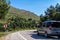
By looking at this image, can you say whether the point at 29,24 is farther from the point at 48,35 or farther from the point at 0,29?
the point at 48,35

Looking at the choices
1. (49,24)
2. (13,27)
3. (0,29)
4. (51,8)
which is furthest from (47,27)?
(51,8)

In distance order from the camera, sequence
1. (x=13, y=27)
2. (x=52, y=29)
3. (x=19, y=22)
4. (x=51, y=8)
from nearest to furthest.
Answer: (x=52, y=29) → (x=13, y=27) → (x=19, y=22) → (x=51, y=8)

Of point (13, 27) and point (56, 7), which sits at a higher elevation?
point (56, 7)

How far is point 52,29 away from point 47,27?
0.93m

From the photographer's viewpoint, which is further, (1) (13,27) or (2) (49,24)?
(1) (13,27)

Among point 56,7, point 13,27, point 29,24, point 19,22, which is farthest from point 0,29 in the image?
point 56,7

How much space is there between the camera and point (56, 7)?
7881 centimetres

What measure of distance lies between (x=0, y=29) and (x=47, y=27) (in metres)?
31.1

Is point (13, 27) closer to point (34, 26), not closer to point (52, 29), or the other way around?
point (34, 26)

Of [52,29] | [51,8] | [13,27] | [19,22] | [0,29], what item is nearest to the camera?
[52,29]

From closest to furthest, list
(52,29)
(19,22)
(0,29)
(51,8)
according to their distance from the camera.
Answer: (52,29)
(0,29)
(19,22)
(51,8)

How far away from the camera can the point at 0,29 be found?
184 feet

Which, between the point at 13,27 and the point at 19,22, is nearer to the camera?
the point at 13,27

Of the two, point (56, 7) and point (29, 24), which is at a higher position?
point (56, 7)
